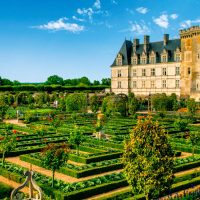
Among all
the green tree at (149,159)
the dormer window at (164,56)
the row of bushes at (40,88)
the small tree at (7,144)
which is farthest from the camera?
the row of bushes at (40,88)

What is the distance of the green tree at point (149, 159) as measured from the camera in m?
13.6

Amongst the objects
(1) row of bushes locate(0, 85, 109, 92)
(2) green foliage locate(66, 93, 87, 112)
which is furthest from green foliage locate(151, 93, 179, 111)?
(1) row of bushes locate(0, 85, 109, 92)

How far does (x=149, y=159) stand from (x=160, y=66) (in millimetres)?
56123

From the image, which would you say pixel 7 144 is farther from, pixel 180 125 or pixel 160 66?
pixel 160 66

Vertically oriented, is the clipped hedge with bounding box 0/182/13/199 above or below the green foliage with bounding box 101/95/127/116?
below

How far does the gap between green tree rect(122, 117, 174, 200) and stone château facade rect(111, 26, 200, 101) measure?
4970 cm

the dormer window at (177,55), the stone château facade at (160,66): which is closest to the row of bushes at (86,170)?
the stone château facade at (160,66)

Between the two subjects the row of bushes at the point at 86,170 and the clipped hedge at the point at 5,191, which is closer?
the clipped hedge at the point at 5,191

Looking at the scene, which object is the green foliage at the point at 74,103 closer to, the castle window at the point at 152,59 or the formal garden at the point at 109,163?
the formal garden at the point at 109,163

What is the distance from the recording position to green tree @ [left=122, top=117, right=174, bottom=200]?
13.6m

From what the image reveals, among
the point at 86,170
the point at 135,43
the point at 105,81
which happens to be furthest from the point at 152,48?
the point at 105,81

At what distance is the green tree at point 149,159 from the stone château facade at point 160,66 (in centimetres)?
4970

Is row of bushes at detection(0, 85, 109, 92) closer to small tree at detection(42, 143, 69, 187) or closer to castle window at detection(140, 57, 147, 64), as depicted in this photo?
castle window at detection(140, 57, 147, 64)

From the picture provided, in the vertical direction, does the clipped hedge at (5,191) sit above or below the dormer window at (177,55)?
below
